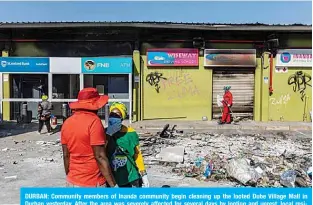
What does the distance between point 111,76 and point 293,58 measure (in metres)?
7.51

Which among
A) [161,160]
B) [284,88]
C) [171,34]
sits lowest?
[161,160]

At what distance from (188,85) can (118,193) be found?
13041 millimetres

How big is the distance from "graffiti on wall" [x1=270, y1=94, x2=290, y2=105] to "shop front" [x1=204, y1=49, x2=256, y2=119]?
2.80ft

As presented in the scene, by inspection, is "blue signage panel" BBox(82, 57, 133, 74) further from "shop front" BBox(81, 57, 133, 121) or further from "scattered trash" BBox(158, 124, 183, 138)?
"scattered trash" BBox(158, 124, 183, 138)

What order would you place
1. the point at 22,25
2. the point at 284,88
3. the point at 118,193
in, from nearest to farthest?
the point at 118,193 → the point at 22,25 → the point at 284,88

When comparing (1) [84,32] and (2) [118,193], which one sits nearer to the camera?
(2) [118,193]

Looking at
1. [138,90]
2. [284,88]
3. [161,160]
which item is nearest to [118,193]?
[161,160]

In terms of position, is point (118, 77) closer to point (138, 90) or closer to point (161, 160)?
point (138, 90)

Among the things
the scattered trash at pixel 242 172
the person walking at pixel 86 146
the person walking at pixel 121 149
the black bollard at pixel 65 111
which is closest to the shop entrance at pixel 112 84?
the black bollard at pixel 65 111

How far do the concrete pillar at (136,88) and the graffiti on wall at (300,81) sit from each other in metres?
6.25

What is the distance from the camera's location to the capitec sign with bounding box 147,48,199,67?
1548 centimetres

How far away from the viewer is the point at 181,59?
51.1ft

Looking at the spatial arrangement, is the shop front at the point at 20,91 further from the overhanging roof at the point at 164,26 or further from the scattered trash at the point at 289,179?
the scattered trash at the point at 289,179

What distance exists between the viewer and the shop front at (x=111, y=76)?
48.8 ft
